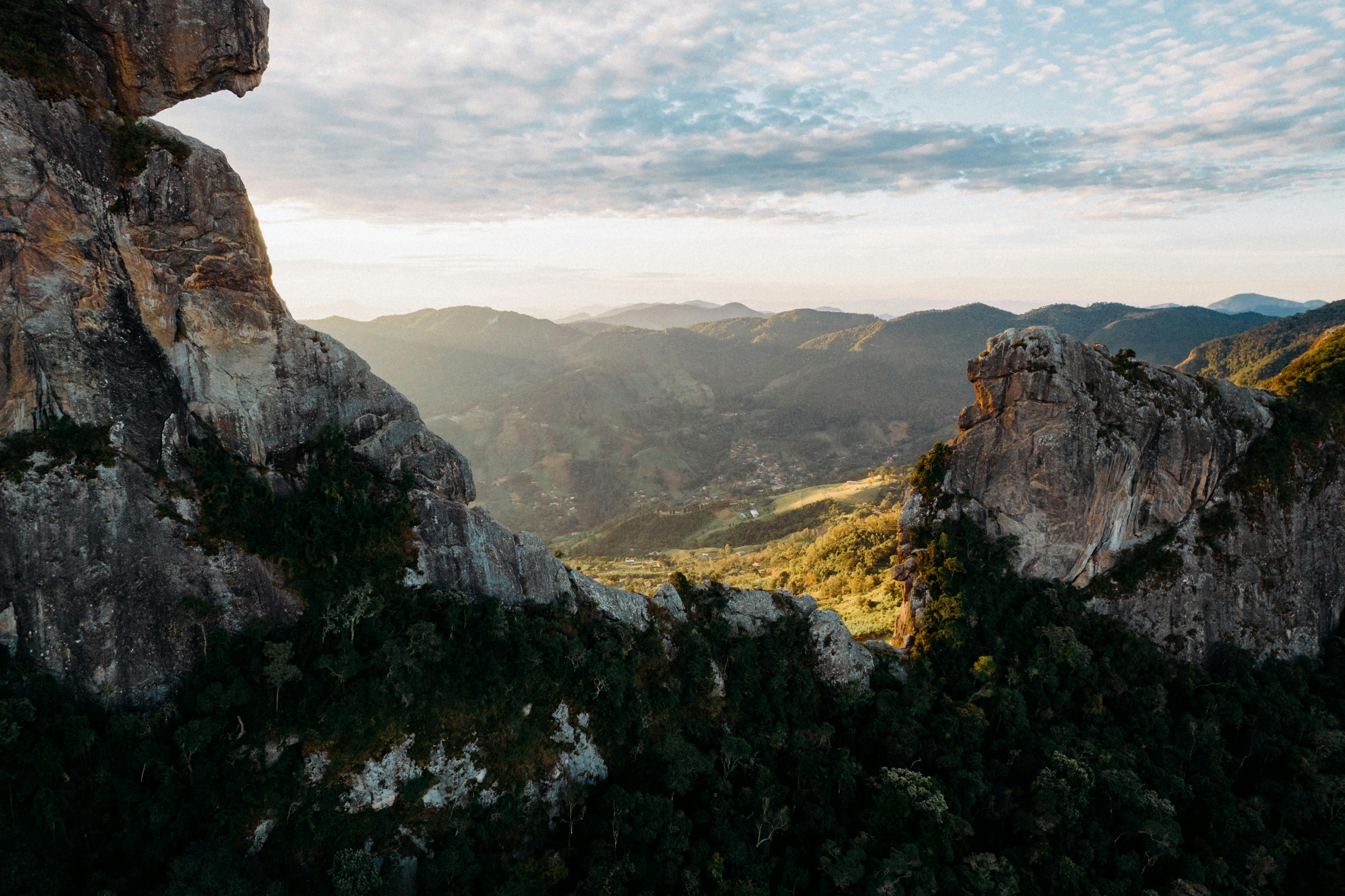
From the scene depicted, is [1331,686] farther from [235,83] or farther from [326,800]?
[235,83]

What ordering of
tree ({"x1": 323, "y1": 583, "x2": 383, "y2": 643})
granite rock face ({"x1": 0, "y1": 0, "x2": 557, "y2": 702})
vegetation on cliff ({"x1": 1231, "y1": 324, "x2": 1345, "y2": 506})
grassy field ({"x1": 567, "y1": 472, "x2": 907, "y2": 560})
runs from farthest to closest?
1. grassy field ({"x1": 567, "y1": 472, "x2": 907, "y2": 560})
2. vegetation on cliff ({"x1": 1231, "y1": 324, "x2": 1345, "y2": 506})
3. tree ({"x1": 323, "y1": 583, "x2": 383, "y2": 643})
4. granite rock face ({"x1": 0, "y1": 0, "x2": 557, "y2": 702})

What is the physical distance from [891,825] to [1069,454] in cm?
2847

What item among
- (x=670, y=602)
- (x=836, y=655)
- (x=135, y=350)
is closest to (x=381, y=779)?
(x=670, y=602)

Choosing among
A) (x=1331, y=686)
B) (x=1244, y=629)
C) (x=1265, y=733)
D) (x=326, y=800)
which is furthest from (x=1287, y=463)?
(x=326, y=800)

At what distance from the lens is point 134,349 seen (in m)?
24.0

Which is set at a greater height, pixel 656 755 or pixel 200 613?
pixel 200 613

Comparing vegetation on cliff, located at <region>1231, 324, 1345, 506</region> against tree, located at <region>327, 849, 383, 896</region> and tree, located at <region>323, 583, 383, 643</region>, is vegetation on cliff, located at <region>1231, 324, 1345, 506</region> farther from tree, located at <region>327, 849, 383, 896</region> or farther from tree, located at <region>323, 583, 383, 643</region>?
tree, located at <region>327, 849, 383, 896</region>

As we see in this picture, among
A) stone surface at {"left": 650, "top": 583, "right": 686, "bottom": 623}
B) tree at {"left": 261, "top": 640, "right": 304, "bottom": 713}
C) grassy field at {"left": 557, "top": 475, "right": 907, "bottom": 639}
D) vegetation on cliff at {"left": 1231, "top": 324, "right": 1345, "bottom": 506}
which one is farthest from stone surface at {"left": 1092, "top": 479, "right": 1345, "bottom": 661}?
tree at {"left": 261, "top": 640, "right": 304, "bottom": 713}

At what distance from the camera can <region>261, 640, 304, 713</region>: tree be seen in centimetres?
2444

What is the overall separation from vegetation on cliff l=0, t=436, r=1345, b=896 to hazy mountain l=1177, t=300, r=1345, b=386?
3888 inches

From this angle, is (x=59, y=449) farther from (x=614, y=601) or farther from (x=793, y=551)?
(x=793, y=551)

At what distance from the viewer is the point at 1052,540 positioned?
145ft

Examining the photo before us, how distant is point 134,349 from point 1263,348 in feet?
610

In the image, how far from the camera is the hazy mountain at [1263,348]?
366 feet
